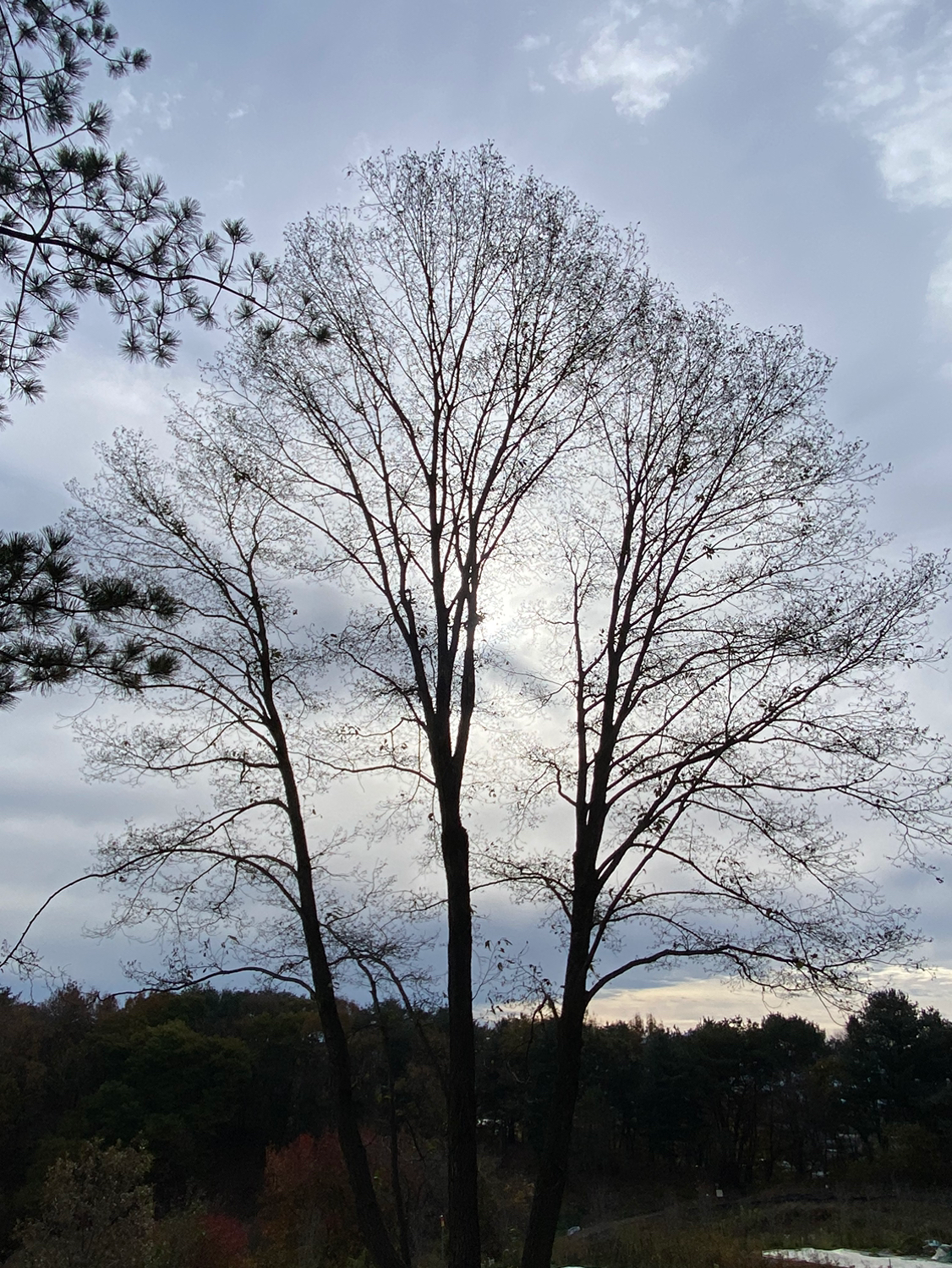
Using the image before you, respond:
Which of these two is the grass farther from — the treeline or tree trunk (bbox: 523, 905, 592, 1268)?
tree trunk (bbox: 523, 905, 592, 1268)

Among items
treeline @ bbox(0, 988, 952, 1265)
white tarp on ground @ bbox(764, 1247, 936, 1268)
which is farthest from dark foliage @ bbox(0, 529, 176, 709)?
treeline @ bbox(0, 988, 952, 1265)

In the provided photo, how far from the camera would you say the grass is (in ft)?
42.7

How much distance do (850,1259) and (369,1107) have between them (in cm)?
2037

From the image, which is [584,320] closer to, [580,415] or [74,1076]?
[580,415]

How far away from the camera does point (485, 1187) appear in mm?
18391

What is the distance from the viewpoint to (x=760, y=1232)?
21.1 metres

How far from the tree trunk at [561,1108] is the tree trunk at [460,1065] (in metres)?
0.50

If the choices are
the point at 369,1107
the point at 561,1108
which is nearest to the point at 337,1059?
the point at 561,1108

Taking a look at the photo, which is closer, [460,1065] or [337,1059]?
[460,1065]

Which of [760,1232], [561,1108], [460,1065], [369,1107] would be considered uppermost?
[460,1065]

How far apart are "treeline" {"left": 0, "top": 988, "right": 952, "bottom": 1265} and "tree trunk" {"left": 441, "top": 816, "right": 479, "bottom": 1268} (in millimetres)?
21901

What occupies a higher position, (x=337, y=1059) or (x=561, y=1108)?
(x=337, y=1059)

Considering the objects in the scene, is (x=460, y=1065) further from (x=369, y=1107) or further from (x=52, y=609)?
(x=369, y=1107)

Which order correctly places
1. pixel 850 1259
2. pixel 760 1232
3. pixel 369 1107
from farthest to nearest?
Result: pixel 369 1107, pixel 760 1232, pixel 850 1259
